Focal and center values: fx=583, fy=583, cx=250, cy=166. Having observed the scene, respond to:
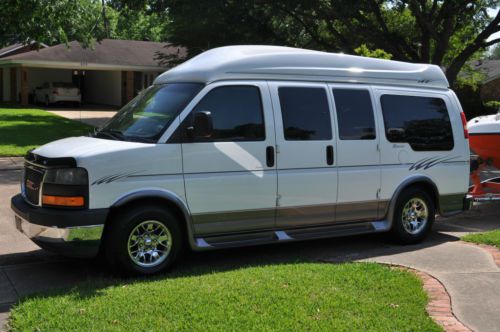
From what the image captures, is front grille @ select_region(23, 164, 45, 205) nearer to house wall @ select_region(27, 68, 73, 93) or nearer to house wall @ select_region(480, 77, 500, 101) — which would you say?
house wall @ select_region(480, 77, 500, 101)

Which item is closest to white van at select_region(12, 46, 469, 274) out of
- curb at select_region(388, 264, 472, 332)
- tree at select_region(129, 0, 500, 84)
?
curb at select_region(388, 264, 472, 332)

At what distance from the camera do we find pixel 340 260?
269 inches

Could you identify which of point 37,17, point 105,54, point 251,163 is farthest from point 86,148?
point 105,54

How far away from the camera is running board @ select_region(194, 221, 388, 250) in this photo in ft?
20.7

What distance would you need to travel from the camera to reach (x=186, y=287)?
5406 millimetres

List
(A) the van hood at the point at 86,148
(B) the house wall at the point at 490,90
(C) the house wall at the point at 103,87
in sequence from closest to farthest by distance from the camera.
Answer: (A) the van hood at the point at 86,148 → (B) the house wall at the point at 490,90 → (C) the house wall at the point at 103,87

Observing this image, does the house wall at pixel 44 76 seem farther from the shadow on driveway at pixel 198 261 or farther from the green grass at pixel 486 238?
the green grass at pixel 486 238

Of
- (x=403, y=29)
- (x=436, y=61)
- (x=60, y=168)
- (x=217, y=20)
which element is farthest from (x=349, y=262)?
(x=403, y=29)

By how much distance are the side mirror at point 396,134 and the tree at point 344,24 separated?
13.1 m

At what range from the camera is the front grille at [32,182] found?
578cm

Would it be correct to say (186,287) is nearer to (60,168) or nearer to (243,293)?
(243,293)

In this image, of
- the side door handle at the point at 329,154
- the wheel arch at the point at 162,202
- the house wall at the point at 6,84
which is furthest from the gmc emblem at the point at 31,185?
the house wall at the point at 6,84

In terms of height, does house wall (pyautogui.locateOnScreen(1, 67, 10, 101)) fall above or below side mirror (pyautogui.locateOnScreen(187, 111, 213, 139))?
above

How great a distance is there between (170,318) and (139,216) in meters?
1.43
